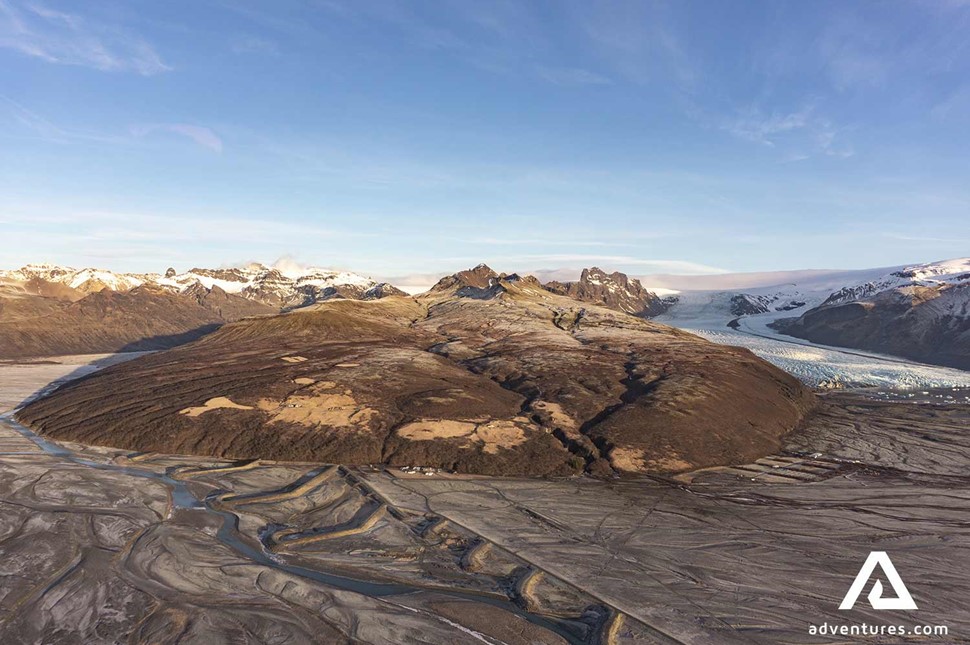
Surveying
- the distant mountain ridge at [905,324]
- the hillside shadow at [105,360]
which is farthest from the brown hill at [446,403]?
the distant mountain ridge at [905,324]

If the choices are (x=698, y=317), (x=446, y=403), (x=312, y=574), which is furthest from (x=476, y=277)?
(x=312, y=574)

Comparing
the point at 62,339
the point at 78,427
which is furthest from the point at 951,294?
the point at 62,339

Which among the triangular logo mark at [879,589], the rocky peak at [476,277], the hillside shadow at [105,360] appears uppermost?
the rocky peak at [476,277]

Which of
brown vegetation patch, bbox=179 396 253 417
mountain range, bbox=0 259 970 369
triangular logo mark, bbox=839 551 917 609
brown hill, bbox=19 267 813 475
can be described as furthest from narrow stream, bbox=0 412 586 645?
mountain range, bbox=0 259 970 369

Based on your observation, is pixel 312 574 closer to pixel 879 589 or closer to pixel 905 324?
pixel 879 589

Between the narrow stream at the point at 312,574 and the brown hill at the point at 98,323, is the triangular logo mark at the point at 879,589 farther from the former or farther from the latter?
the brown hill at the point at 98,323
